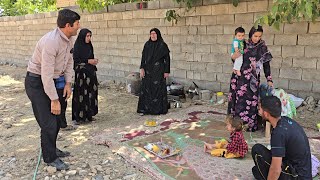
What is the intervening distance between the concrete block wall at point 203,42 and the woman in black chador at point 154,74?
143cm

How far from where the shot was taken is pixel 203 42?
6.80 metres

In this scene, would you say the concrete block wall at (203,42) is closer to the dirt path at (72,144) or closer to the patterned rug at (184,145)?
the patterned rug at (184,145)

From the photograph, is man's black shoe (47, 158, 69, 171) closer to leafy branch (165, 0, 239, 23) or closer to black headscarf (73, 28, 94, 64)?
black headscarf (73, 28, 94, 64)

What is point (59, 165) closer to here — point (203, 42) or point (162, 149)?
point (162, 149)

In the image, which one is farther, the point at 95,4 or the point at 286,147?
the point at 95,4

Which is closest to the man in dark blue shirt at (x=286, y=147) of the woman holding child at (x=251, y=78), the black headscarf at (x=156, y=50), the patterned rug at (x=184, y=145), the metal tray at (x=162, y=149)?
the patterned rug at (x=184, y=145)

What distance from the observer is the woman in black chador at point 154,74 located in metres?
5.62

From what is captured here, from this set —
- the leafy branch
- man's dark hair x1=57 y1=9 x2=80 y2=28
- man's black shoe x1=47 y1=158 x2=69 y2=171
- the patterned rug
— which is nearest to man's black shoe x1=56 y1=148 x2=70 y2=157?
man's black shoe x1=47 y1=158 x2=69 y2=171

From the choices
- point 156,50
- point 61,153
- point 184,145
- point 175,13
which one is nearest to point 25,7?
point 175,13

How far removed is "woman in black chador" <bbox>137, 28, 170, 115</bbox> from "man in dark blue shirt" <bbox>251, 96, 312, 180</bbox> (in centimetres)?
312

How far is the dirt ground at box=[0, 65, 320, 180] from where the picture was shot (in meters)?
3.62

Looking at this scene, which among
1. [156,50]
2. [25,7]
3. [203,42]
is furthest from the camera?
[25,7]

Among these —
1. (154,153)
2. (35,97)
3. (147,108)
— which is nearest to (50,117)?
(35,97)

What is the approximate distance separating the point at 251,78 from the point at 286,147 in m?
2.02
